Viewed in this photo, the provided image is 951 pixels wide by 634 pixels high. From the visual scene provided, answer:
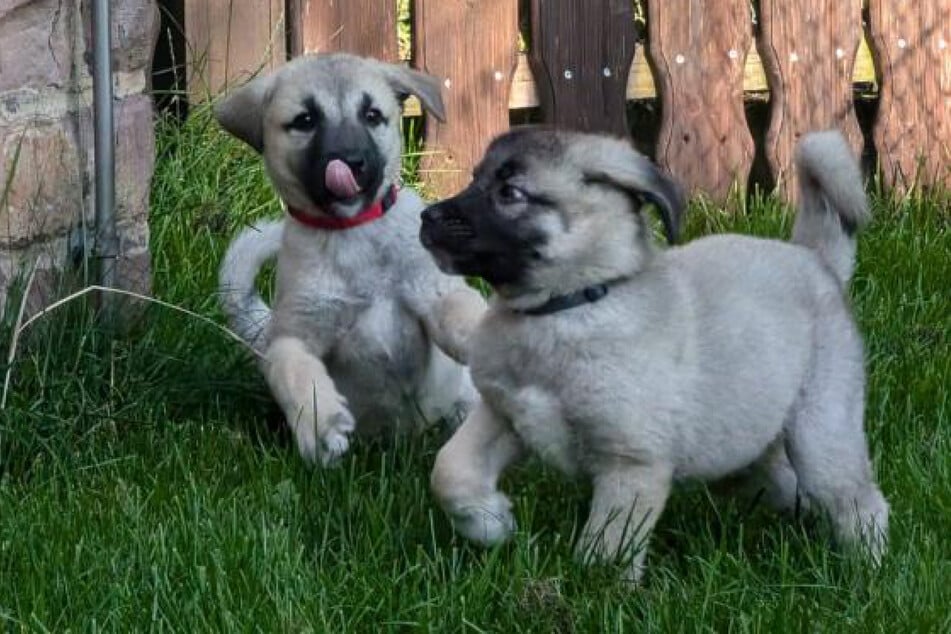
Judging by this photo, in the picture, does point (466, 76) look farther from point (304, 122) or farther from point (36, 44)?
point (36, 44)

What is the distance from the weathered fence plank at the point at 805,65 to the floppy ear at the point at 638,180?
11.0 feet

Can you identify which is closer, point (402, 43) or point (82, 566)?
point (82, 566)

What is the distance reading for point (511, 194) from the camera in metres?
3.77

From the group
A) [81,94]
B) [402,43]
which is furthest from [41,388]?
[402,43]

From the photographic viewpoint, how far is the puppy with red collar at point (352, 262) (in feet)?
15.4

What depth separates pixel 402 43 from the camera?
714 cm

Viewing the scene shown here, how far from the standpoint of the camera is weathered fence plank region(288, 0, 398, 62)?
6.64 m

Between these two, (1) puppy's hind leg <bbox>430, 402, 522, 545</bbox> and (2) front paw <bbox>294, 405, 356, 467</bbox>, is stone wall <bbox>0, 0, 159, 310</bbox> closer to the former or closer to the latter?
(2) front paw <bbox>294, 405, 356, 467</bbox>

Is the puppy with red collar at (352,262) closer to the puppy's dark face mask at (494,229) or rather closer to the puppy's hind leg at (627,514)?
the puppy's dark face mask at (494,229)

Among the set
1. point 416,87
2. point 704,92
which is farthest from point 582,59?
point 416,87

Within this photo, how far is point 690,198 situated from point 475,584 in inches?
141

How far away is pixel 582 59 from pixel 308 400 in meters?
2.78

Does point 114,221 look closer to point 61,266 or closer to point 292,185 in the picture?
point 61,266

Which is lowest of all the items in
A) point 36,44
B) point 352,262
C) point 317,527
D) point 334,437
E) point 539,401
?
point 317,527
